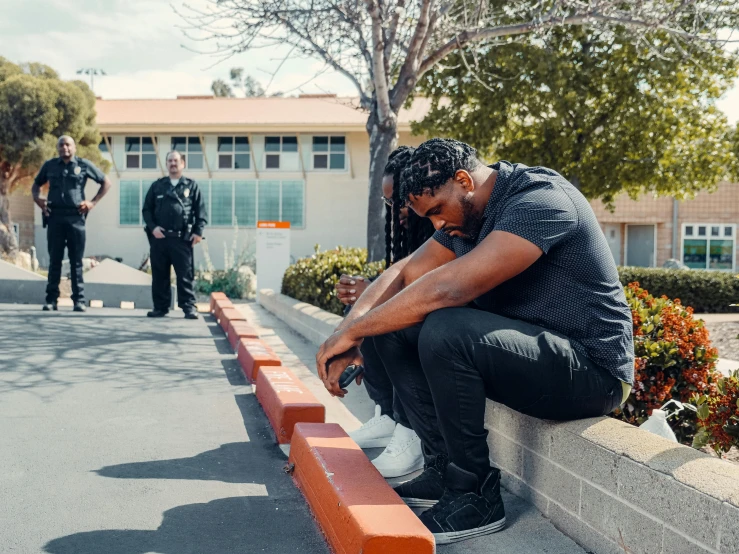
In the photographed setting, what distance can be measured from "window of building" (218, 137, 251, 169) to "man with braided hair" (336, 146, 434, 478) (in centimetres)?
2395

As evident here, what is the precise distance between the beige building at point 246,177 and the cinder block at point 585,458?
25.1m

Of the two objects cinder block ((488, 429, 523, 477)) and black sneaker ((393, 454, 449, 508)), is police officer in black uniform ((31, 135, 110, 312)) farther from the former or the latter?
black sneaker ((393, 454, 449, 508))

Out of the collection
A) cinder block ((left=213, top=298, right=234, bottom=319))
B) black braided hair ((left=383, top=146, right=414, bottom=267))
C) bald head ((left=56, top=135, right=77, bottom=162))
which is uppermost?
bald head ((left=56, top=135, right=77, bottom=162))

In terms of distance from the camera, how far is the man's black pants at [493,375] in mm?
2600

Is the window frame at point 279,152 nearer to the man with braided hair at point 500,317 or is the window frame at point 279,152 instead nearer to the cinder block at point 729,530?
the man with braided hair at point 500,317

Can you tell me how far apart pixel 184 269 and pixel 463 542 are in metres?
7.59

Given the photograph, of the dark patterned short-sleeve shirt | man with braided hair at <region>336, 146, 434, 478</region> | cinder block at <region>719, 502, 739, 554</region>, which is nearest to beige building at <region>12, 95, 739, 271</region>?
man with braided hair at <region>336, 146, 434, 478</region>

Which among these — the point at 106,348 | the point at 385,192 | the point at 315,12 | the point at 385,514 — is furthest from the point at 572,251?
the point at 315,12

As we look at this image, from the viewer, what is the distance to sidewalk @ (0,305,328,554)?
2.78 meters

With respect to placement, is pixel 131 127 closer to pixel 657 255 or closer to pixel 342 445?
pixel 657 255

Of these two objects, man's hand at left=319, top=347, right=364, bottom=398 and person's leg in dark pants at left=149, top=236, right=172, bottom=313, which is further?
person's leg in dark pants at left=149, top=236, right=172, bottom=313

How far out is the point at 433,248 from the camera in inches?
133

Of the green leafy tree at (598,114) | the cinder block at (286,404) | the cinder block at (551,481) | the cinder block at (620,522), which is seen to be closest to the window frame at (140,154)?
the green leafy tree at (598,114)

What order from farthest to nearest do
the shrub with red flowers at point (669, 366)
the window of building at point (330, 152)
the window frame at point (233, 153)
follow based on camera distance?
the window frame at point (233, 153) → the window of building at point (330, 152) → the shrub with red flowers at point (669, 366)
